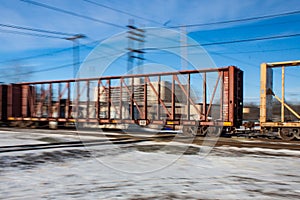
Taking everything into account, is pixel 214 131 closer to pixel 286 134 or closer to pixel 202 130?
pixel 202 130

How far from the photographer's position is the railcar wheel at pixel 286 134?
15.2 m

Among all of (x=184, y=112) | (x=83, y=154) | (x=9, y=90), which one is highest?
(x=9, y=90)

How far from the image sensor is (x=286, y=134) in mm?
15281

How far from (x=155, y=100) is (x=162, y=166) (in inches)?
448

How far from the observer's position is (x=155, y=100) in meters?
18.6

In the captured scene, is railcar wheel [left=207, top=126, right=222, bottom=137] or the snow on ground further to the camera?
railcar wheel [left=207, top=126, right=222, bottom=137]

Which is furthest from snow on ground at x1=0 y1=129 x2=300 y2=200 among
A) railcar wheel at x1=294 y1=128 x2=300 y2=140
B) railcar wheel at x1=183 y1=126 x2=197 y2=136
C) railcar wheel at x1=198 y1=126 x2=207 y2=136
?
railcar wheel at x1=183 y1=126 x2=197 y2=136

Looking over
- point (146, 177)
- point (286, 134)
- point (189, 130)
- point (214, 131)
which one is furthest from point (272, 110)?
point (146, 177)

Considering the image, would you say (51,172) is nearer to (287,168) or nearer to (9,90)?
(287,168)

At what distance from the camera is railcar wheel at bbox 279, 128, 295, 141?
49.7ft

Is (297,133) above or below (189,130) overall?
above

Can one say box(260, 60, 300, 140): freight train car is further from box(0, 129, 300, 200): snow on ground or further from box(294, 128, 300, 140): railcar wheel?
box(0, 129, 300, 200): snow on ground

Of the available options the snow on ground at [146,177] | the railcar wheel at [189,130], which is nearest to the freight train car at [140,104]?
the railcar wheel at [189,130]

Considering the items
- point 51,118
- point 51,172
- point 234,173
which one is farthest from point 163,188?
point 51,118
